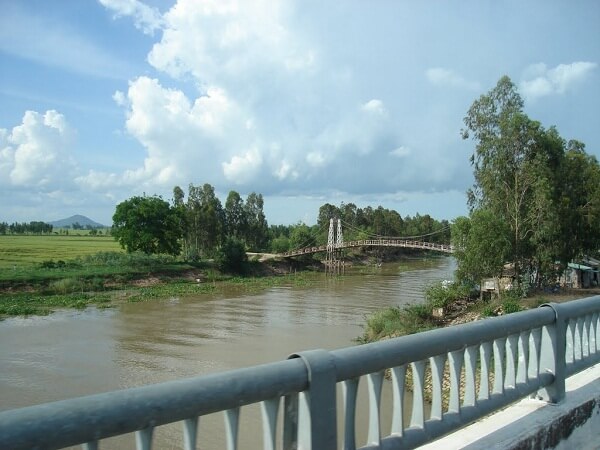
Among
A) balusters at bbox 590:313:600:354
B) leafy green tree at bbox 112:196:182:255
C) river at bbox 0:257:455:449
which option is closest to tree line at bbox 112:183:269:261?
leafy green tree at bbox 112:196:182:255

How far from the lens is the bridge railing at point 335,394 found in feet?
5.52

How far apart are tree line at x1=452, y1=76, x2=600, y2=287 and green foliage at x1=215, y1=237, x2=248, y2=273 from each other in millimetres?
30713

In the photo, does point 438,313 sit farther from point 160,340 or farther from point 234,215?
point 234,215

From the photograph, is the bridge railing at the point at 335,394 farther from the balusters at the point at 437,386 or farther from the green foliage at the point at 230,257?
the green foliage at the point at 230,257

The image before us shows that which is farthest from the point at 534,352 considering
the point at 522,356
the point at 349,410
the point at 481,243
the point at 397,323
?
the point at 481,243

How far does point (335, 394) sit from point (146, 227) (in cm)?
5111

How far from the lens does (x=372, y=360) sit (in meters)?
2.50

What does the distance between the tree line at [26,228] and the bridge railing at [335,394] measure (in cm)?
12448

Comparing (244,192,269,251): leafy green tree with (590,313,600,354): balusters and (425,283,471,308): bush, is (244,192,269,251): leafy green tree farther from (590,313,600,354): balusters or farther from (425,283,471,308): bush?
(590,313,600,354): balusters

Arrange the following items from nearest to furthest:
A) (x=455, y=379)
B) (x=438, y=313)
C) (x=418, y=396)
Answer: (x=418, y=396)
(x=455, y=379)
(x=438, y=313)

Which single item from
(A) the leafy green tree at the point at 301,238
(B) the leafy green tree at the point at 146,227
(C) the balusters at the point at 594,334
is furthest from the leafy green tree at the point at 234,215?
(C) the balusters at the point at 594,334

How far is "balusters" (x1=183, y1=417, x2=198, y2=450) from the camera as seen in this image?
201cm

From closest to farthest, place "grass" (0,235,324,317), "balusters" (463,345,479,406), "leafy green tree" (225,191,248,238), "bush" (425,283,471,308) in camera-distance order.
Result: "balusters" (463,345,479,406)
"bush" (425,283,471,308)
"grass" (0,235,324,317)
"leafy green tree" (225,191,248,238)

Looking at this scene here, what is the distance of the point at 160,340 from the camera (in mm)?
22516
